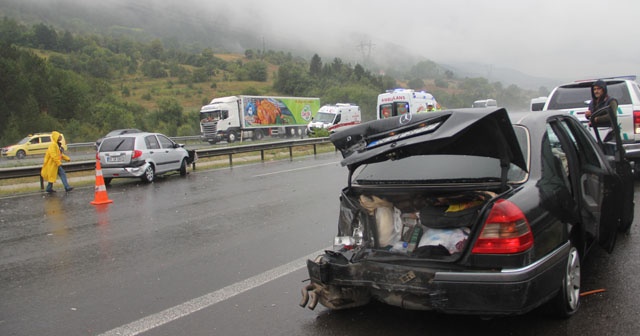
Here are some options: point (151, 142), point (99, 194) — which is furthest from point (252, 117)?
point (99, 194)

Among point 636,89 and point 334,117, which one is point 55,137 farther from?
point 334,117

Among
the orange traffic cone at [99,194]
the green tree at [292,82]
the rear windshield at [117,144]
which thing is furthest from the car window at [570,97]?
the green tree at [292,82]

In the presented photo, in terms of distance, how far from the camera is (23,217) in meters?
9.65

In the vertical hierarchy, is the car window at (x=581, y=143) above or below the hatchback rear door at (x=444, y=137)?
below

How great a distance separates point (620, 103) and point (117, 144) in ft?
43.0

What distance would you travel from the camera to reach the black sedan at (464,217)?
3.22 metres

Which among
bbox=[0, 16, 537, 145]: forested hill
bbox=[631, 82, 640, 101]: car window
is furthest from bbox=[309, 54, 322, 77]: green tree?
bbox=[631, 82, 640, 101]: car window

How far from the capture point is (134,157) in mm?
14812

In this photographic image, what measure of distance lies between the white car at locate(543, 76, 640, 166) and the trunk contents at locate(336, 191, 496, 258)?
6458 mm

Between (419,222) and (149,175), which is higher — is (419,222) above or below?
above

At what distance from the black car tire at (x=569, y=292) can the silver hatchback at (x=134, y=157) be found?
1298 centimetres

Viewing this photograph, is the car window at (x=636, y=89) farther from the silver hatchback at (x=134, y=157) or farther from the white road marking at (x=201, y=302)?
the silver hatchback at (x=134, y=157)

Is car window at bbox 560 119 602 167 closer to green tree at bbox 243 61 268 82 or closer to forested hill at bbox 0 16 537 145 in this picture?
forested hill at bbox 0 16 537 145

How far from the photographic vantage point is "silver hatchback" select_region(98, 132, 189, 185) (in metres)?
14.8
